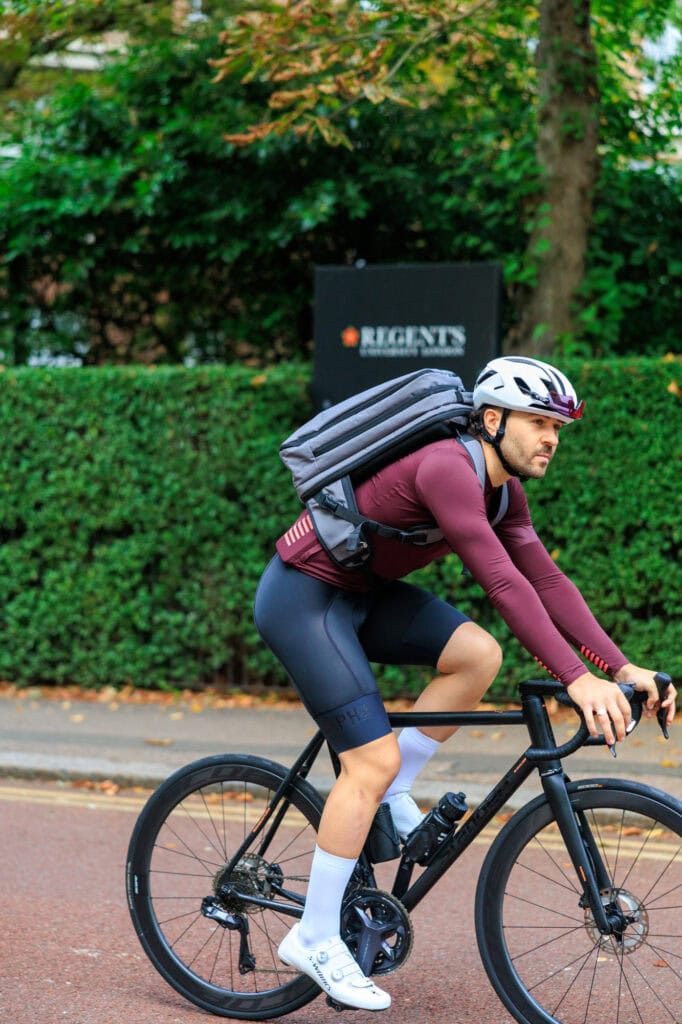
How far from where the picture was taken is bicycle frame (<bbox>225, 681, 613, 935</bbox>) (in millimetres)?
3348

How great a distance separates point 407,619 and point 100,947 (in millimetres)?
1725

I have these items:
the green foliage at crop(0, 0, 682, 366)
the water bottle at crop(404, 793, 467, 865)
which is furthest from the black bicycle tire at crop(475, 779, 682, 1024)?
the green foliage at crop(0, 0, 682, 366)

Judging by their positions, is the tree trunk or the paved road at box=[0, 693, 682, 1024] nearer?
the paved road at box=[0, 693, 682, 1024]

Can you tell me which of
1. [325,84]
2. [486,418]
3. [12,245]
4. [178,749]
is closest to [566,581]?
[486,418]

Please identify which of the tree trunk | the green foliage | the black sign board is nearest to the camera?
the black sign board

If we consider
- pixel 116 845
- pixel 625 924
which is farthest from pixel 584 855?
pixel 116 845

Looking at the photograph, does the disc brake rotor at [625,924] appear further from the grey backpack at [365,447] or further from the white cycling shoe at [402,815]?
the grey backpack at [365,447]

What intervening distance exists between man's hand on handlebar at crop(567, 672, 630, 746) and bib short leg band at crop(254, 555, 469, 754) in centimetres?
58

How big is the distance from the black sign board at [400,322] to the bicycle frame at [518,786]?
4546mm

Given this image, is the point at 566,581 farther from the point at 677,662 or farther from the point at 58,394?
the point at 58,394

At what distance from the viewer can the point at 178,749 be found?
745 cm

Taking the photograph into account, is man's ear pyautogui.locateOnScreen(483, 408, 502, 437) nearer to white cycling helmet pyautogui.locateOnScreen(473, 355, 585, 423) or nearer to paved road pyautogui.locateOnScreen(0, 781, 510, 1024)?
white cycling helmet pyautogui.locateOnScreen(473, 355, 585, 423)

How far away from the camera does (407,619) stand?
3.70 m

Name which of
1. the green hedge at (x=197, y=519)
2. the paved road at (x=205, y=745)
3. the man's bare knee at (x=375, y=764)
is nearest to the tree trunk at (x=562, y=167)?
the green hedge at (x=197, y=519)
